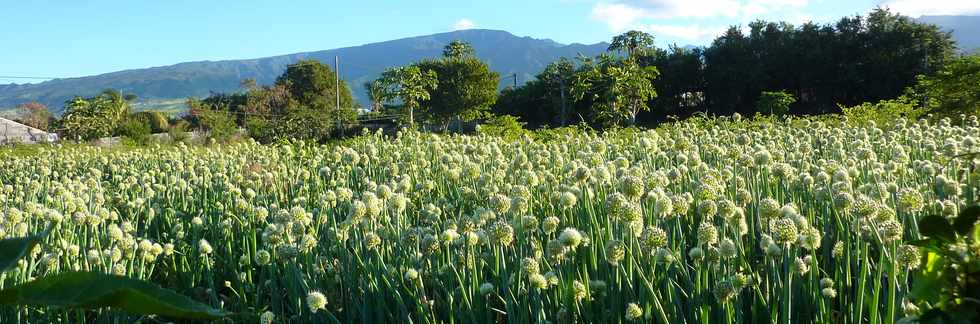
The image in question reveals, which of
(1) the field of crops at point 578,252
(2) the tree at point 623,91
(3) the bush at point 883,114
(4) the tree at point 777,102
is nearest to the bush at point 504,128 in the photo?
(3) the bush at point 883,114

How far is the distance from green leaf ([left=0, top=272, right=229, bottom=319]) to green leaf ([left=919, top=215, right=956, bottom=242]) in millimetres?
595

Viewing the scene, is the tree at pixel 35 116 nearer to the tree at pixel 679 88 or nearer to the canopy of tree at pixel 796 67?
the canopy of tree at pixel 796 67

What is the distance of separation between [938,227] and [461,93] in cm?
Answer: 3008

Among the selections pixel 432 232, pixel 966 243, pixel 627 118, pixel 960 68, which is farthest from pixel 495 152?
pixel 627 118

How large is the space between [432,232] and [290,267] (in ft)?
1.75

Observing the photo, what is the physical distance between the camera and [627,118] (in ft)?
64.5

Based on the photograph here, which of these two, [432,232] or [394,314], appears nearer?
[394,314]

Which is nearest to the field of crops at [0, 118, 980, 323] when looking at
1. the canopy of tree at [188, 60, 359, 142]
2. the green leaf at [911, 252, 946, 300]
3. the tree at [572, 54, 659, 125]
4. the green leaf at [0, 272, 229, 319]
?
the green leaf at [911, 252, 946, 300]

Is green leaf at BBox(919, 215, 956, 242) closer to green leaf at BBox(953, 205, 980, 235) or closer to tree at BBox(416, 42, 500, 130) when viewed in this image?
green leaf at BBox(953, 205, 980, 235)

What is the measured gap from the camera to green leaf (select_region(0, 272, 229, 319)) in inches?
17.6

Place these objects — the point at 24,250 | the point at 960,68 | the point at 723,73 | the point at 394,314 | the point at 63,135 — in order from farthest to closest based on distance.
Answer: the point at 723,73 → the point at 63,135 → the point at 960,68 → the point at 394,314 → the point at 24,250

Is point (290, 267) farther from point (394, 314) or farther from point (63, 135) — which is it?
point (63, 135)

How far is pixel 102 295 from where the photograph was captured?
17.6 inches

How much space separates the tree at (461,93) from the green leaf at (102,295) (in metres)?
29.6
